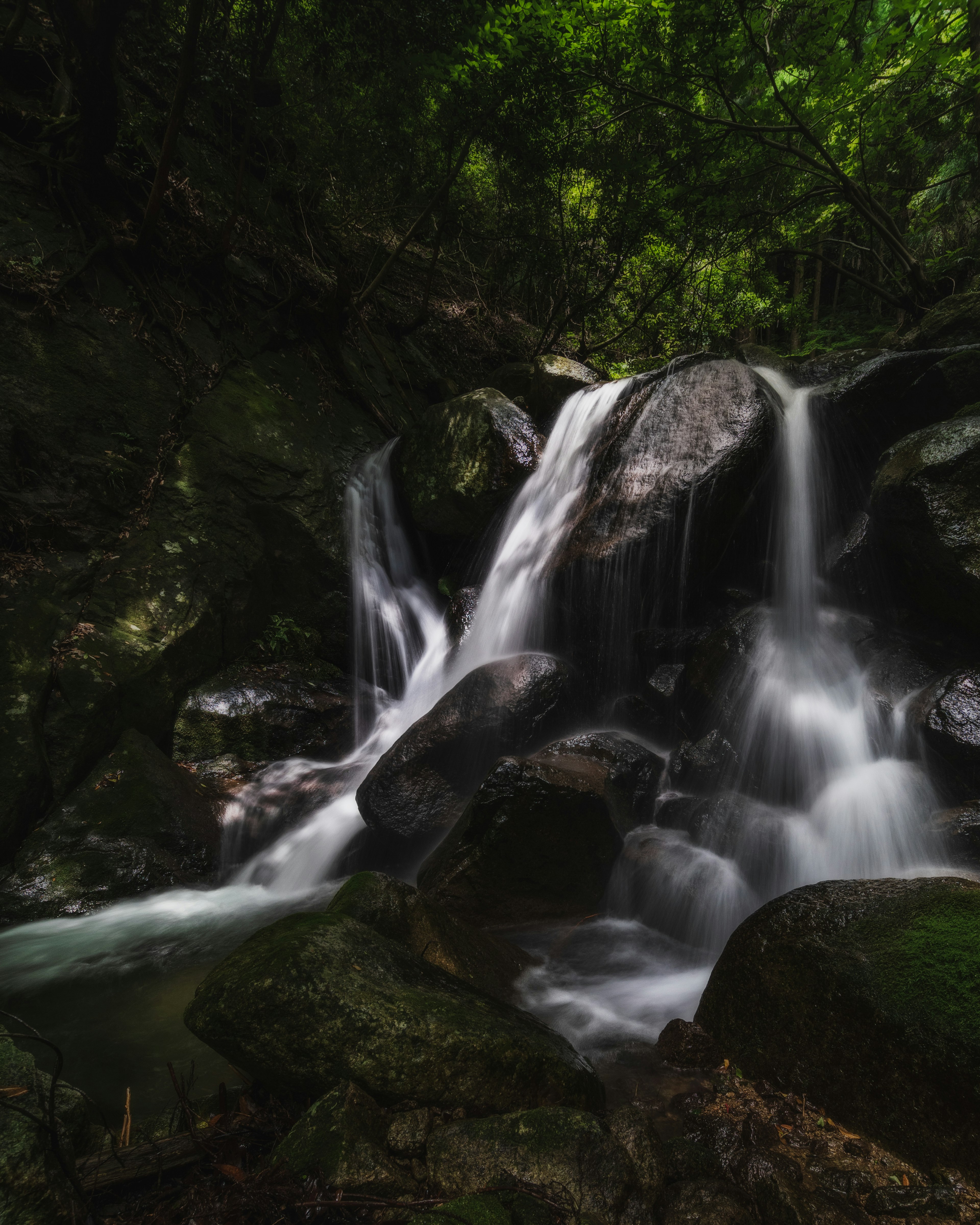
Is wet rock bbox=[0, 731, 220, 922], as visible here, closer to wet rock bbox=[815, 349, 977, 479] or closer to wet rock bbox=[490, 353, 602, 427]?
wet rock bbox=[490, 353, 602, 427]

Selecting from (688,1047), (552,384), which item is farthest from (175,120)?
(688,1047)

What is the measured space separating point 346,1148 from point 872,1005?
203cm

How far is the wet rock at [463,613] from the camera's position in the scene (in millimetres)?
8336

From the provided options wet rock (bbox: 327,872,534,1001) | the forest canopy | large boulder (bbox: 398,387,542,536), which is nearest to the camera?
wet rock (bbox: 327,872,534,1001)

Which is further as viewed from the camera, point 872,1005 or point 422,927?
point 422,927

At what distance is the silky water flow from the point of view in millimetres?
3795

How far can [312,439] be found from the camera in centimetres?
935

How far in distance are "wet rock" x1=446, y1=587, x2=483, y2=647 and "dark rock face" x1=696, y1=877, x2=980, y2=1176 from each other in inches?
223

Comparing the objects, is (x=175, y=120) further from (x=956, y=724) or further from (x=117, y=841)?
(x=956, y=724)

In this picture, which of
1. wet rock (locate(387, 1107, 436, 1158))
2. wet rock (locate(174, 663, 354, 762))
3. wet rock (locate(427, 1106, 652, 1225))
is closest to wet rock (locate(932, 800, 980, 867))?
wet rock (locate(427, 1106, 652, 1225))

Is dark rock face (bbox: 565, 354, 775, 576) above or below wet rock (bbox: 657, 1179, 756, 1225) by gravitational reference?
above

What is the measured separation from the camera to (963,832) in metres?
4.18

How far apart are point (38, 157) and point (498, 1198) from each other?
10.5 m

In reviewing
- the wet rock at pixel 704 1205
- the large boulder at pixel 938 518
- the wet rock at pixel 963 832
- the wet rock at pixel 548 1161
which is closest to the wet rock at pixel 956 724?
the wet rock at pixel 963 832
